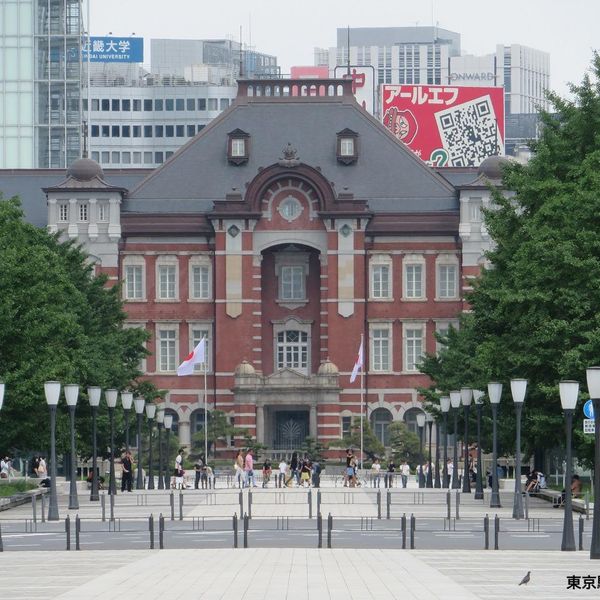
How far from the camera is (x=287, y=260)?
13038 centimetres

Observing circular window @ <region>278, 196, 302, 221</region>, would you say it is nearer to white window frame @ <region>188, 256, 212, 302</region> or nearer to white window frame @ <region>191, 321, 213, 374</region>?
white window frame @ <region>188, 256, 212, 302</region>

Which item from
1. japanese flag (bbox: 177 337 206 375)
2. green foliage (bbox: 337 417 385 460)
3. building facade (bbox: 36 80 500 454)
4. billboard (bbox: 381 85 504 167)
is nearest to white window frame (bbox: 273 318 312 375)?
building facade (bbox: 36 80 500 454)

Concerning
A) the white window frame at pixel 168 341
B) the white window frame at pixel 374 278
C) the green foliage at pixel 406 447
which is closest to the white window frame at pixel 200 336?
the white window frame at pixel 168 341

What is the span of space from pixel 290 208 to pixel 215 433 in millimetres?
14284

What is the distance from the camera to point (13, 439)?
73250mm

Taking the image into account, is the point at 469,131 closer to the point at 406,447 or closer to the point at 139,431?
the point at 406,447

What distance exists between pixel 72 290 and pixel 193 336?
45.8 meters

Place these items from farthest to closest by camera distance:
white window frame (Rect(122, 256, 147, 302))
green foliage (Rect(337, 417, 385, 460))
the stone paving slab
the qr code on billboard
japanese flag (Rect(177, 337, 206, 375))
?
the qr code on billboard
white window frame (Rect(122, 256, 147, 302))
green foliage (Rect(337, 417, 385, 460))
japanese flag (Rect(177, 337, 206, 375))
the stone paving slab

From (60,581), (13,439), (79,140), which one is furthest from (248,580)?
(79,140)

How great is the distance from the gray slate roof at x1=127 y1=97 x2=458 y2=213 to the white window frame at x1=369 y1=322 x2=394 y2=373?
23.1 ft

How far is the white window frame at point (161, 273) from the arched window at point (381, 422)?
1371 cm

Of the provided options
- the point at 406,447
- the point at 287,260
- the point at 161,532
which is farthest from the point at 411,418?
the point at 161,532

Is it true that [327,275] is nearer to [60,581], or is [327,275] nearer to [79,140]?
[79,140]

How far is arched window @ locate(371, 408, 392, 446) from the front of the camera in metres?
129
